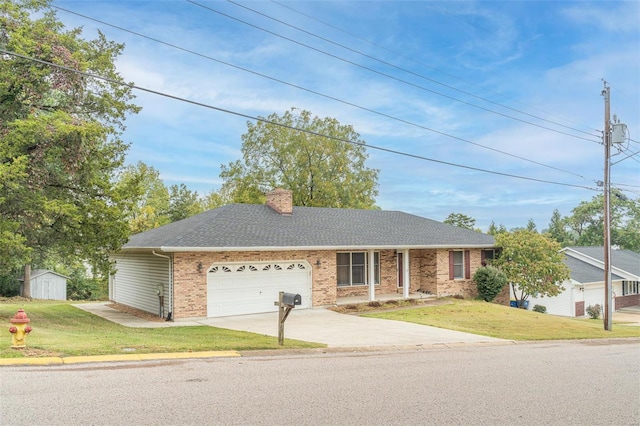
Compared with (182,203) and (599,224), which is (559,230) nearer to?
(599,224)

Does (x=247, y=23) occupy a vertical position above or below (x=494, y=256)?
above

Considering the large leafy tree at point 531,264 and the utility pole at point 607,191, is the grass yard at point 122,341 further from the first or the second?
the large leafy tree at point 531,264

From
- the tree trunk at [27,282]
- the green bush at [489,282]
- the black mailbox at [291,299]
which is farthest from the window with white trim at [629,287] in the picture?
the tree trunk at [27,282]

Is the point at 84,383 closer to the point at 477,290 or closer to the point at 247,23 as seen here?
the point at 247,23

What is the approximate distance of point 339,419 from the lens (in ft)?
19.0

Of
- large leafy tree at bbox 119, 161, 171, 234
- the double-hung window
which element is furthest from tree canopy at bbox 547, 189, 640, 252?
large leafy tree at bbox 119, 161, 171, 234

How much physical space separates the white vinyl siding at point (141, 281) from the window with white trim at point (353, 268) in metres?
8.35

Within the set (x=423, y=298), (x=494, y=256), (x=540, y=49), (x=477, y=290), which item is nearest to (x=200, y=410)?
(x=540, y=49)

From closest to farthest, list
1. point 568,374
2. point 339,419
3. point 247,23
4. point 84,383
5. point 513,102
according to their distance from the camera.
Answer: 1. point 339,419
2. point 84,383
3. point 568,374
4. point 247,23
5. point 513,102

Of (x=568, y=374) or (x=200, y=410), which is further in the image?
(x=568, y=374)

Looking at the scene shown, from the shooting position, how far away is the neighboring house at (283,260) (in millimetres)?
17250

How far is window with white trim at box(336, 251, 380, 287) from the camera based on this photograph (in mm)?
22984

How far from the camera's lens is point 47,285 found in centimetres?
3541

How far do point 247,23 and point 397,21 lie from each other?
5248mm
